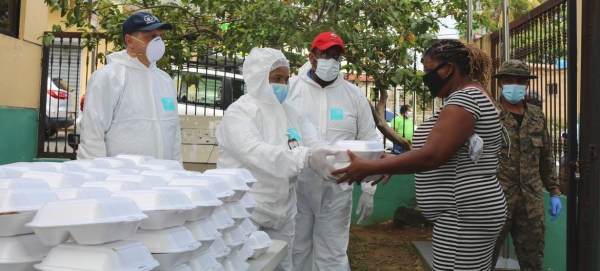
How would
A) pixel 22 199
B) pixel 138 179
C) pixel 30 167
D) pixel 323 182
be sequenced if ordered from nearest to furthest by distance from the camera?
1. pixel 22 199
2. pixel 138 179
3. pixel 30 167
4. pixel 323 182

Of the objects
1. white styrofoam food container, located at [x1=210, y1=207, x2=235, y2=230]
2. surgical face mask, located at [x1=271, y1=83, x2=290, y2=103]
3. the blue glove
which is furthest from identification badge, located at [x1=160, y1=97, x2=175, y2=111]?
the blue glove

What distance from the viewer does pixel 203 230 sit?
2.20 meters

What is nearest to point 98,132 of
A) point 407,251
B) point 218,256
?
point 218,256

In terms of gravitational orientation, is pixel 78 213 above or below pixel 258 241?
above

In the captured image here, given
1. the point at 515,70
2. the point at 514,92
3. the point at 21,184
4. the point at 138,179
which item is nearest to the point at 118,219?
the point at 21,184

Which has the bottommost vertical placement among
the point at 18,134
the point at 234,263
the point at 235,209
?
the point at 234,263

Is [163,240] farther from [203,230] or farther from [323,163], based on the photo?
[323,163]

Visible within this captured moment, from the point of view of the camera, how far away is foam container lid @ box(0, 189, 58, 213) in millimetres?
1675

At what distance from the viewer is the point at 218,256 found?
2316 mm

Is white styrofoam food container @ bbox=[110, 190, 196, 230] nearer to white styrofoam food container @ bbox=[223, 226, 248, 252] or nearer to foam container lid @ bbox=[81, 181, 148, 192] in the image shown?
foam container lid @ bbox=[81, 181, 148, 192]

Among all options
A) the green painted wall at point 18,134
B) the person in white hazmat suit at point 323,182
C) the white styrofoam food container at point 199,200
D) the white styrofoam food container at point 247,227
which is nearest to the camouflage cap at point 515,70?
the person in white hazmat suit at point 323,182

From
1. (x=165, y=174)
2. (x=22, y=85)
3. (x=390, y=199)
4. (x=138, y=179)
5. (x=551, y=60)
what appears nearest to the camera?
(x=138, y=179)

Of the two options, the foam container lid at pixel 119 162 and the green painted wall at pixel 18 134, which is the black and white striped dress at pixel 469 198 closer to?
the foam container lid at pixel 119 162

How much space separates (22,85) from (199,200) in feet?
20.7
